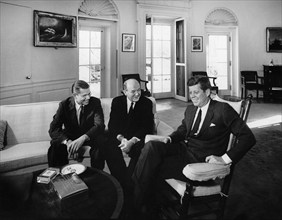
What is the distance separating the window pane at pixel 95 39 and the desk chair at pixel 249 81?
15.8ft

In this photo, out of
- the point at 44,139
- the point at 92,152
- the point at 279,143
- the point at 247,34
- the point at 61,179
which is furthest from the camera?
the point at 247,34

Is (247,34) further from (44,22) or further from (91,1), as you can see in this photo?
(44,22)

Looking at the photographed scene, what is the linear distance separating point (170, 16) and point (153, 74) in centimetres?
186

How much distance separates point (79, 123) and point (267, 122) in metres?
4.59

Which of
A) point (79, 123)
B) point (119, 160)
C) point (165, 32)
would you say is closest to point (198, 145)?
point (119, 160)

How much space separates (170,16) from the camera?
8.24 metres

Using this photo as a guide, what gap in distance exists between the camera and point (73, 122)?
9.34 ft

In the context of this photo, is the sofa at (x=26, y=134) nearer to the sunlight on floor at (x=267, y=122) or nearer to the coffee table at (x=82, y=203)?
the coffee table at (x=82, y=203)

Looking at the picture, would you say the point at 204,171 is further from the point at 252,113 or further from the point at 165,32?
the point at 165,32

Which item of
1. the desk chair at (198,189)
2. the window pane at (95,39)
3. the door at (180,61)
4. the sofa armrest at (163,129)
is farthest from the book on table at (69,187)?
the door at (180,61)

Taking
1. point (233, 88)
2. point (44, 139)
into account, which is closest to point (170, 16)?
point (233, 88)

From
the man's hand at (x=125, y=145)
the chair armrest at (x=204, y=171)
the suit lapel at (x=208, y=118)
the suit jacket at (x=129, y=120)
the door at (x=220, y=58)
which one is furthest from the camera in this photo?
the door at (x=220, y=58)

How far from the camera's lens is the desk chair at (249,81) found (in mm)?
8488

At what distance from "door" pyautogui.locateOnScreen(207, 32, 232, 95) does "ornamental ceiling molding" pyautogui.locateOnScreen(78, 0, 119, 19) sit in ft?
11.9
